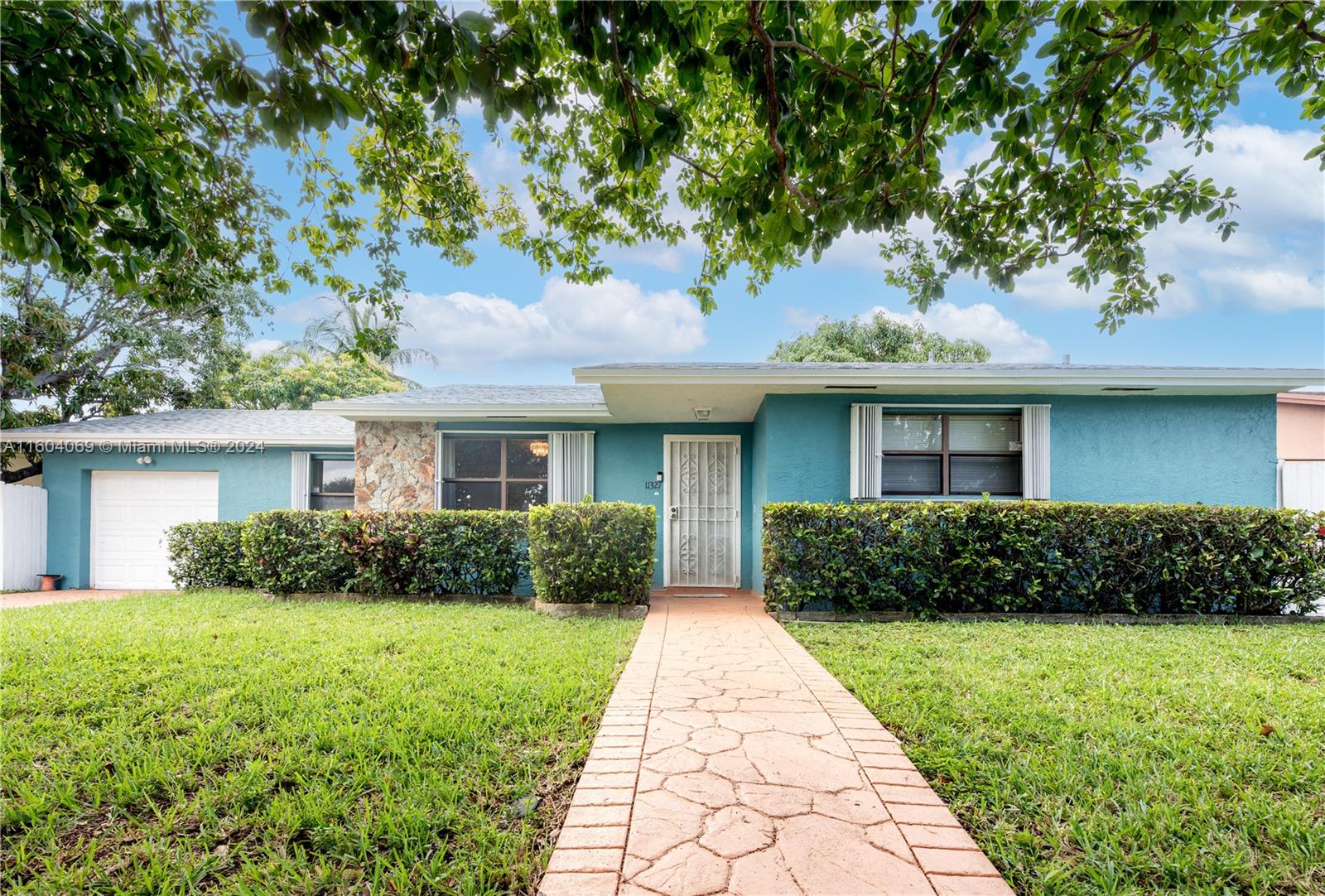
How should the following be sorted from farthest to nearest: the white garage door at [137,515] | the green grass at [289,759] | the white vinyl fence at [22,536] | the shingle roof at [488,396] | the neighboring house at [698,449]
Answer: the white garage door at [137,515]
the white vinyl fence at [22,536]
the shingle roof at [488,396]
the neighboring house at [698,449]
the green grass at [289,759]

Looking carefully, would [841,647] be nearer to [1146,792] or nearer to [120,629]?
[1146,792]

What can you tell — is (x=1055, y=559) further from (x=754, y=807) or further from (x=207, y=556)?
(x=207, y=556)

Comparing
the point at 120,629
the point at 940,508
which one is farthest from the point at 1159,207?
the point at 120,629

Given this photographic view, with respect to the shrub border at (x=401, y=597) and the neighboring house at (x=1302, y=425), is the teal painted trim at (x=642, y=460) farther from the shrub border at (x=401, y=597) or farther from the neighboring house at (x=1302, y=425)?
the neighboring house at (x=1302, y=425)

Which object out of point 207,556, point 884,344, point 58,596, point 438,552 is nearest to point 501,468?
point 438,552

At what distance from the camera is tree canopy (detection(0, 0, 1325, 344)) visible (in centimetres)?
247

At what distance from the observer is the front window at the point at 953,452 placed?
757 cm

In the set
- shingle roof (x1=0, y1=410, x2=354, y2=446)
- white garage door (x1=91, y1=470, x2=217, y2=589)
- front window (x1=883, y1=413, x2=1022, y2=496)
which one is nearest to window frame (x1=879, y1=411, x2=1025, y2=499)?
front window (x1=883, y1=413, x2=1022, y2=496)

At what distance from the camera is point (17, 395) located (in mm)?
12633

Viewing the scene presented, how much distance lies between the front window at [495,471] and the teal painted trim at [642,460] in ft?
2.30

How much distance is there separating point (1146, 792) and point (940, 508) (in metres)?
4.28

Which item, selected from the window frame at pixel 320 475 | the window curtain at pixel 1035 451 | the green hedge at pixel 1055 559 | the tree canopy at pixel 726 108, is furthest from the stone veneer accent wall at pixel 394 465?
the window curtain at pixel 1035 451

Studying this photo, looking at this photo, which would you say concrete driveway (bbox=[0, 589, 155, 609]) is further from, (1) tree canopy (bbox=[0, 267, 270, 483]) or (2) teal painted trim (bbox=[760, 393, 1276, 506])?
(2) teal painted trim (bbox=[760, 393, 1276, 506])

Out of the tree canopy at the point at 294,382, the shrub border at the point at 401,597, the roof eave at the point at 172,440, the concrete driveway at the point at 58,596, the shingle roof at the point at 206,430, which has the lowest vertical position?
the concrete driveway at the point at 58,596
